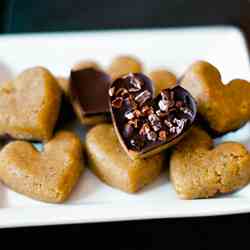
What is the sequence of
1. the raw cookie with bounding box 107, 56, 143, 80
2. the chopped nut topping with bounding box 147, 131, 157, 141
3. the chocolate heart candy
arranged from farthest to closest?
the raw cookie with bounding box 107, 56, 143, 80
the chocolate heart candy
the chopped nut topping with bounding box 147, 131, 157, 141

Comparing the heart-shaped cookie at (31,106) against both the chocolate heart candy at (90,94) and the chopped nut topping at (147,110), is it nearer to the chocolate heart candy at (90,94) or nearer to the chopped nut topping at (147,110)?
the chocolate heart candy at (90,94)

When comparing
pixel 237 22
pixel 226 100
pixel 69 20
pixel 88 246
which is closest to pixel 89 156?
pixel 88 246

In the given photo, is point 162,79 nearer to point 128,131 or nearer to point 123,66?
point 123,66

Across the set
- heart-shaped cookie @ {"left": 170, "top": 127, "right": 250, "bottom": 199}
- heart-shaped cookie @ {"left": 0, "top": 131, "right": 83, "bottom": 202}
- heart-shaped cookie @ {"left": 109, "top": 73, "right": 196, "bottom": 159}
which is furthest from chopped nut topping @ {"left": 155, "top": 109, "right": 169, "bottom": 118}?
heart-shaped cookie @ {"left": 0, "top": 131, "right": 83, "bottom": 202}

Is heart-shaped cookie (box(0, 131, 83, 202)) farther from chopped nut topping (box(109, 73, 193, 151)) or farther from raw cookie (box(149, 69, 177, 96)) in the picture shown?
raw cookie (box(149, 69, 177, 96))

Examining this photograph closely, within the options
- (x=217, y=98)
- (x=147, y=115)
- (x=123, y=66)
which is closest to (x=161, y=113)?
(x=147, y=115)

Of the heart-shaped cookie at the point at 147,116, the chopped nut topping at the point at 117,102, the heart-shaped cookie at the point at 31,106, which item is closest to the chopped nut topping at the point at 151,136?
the heart-shaped cookie at the point at 147,116

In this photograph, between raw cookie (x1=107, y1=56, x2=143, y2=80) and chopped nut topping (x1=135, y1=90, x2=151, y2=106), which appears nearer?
chopped nut topping (x1=135, y1=90, x2=151, y2=106)

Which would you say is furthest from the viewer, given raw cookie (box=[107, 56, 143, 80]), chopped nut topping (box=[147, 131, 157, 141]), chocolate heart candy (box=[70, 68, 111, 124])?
raw cookie (box=[107, 56, 143, 80])
